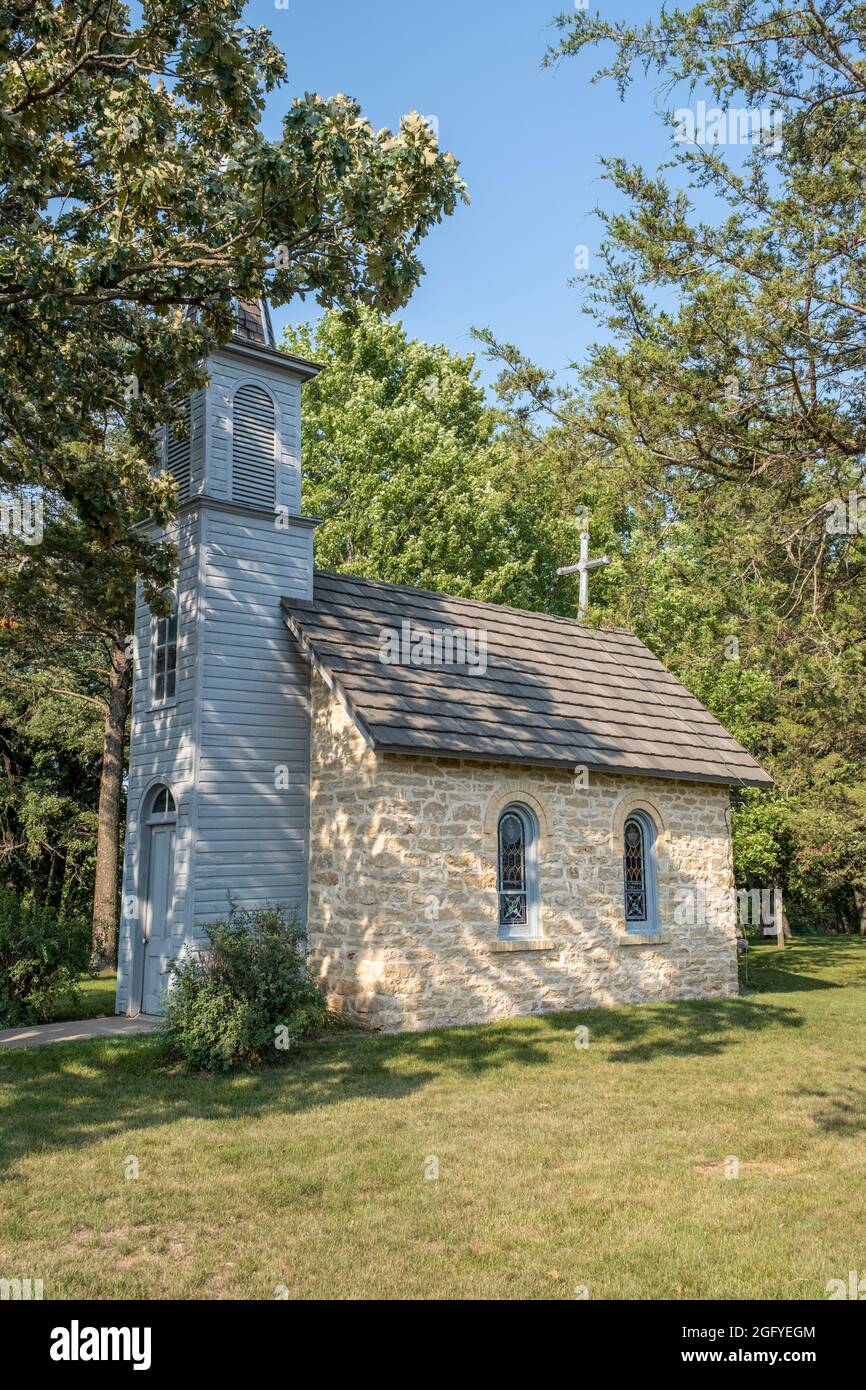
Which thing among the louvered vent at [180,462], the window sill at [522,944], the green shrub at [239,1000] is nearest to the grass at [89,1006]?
the green shrub at [239,1000]

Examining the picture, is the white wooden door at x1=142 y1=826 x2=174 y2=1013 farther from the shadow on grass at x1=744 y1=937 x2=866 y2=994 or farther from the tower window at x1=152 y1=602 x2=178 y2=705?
the shadow on grass at x1=744 y1=937 x2=866 y2=994

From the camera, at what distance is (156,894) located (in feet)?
44.6

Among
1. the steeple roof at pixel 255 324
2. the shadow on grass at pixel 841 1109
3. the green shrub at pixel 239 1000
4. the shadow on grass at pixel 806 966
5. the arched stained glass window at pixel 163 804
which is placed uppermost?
the steeple roof at pixel 255 324

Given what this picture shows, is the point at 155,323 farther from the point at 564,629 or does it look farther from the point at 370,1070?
the point at 564,629

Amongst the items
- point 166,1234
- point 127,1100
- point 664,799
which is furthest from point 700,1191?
point 664,799

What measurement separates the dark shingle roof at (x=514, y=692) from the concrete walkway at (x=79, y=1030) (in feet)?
15.0

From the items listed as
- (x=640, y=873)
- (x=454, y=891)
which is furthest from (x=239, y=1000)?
(x=640, y=873)

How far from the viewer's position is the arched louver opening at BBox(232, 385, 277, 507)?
553 inches

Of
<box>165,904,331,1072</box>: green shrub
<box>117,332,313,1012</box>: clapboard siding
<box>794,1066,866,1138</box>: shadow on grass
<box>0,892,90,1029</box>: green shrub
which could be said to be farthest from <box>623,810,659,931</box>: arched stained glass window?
<box>0,892,90,1029</box>: green shrub

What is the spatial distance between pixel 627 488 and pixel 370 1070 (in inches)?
255

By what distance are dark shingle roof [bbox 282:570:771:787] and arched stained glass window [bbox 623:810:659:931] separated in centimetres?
100

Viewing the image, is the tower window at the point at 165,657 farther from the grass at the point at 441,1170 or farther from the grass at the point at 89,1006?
the grass at the point at 441,1170

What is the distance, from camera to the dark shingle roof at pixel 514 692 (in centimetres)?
1306

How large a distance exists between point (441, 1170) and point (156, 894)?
7.54 m
